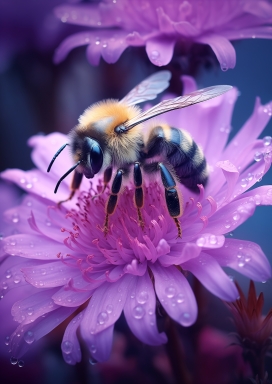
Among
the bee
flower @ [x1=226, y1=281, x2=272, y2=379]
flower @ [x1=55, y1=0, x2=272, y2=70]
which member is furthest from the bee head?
flower @ [x1=226, y1=281, x2=272, y2=379]

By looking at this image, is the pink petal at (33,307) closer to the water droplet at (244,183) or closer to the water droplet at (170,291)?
the water droplet at (170,291)

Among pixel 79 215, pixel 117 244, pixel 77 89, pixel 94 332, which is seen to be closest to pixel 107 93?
pixel 77 89

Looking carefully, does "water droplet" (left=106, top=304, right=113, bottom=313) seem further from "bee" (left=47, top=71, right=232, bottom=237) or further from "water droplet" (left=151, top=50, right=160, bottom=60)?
"water droplet" (left=151, top=50, right=160, bottom=60)

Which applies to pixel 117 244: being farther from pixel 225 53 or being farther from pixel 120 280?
pixel 225 53

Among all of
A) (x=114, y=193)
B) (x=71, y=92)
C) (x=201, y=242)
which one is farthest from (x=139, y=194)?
(x=71, y=92)

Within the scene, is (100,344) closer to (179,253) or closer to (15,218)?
(179,253)

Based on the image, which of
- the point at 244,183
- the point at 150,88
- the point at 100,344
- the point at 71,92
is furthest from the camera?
the point at 71,92

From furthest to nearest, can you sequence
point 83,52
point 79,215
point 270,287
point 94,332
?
point 83,52 → point 79,215 → point 270,287 → point 94,332
